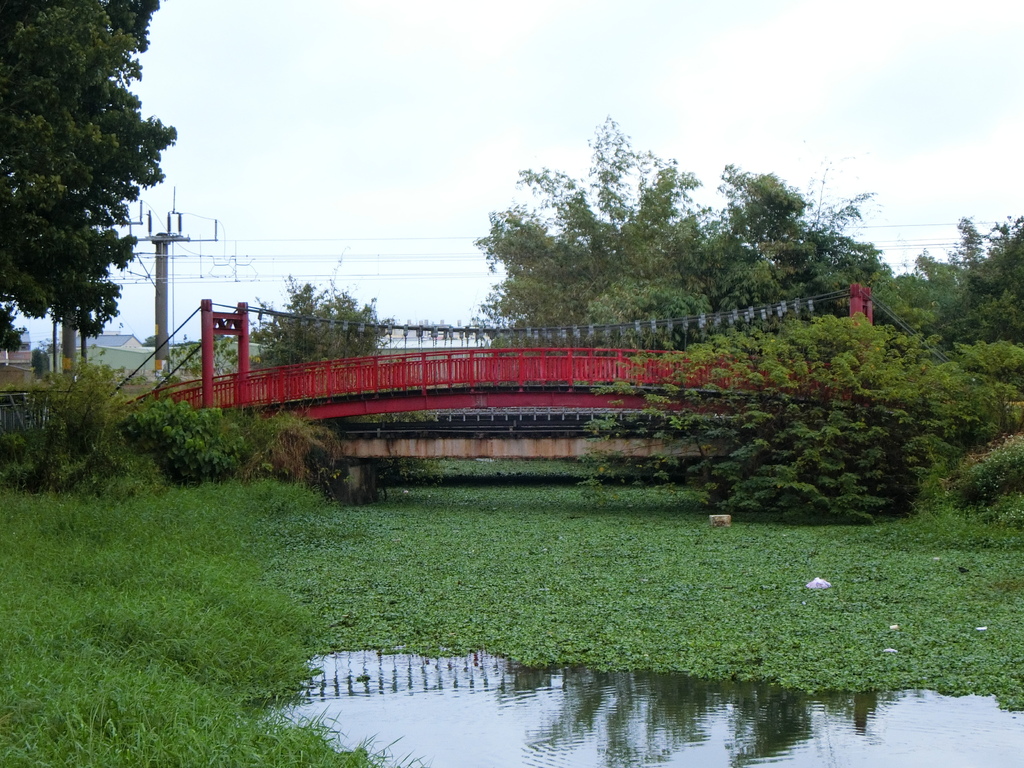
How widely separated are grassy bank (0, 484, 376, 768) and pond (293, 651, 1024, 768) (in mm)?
573

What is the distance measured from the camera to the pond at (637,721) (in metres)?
5.67

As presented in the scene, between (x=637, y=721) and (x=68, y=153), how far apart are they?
10375mm

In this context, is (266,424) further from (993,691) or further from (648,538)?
(993,691)

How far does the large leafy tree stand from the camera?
12.2 meters

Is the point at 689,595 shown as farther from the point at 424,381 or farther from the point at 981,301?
the point at 981,301

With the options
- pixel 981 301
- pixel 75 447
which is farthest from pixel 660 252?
pixel 75 447

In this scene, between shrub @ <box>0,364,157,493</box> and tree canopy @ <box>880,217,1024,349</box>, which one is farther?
tree canopy @ <box>880,217,1024,349</box>

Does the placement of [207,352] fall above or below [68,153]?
below

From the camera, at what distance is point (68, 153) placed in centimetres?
1314

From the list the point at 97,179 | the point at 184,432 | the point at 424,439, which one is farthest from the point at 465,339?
the point at 97,179

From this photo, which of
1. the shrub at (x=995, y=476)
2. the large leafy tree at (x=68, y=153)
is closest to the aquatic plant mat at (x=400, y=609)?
the shrub at (x=995, y=476)

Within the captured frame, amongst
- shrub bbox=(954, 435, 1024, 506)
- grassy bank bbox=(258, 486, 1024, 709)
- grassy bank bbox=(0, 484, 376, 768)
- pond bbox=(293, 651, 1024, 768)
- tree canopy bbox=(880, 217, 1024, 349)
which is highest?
tree canopy bbox=(880, 217, 1024, 349)

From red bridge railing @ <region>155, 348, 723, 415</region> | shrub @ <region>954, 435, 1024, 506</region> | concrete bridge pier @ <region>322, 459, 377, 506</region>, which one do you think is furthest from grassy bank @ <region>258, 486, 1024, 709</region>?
red bridge railing @ <region>155, 348, 723, 415</region>

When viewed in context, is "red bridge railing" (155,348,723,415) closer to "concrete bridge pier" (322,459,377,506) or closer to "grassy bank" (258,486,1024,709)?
"concrete bridge pier" (322,459,377,506)
